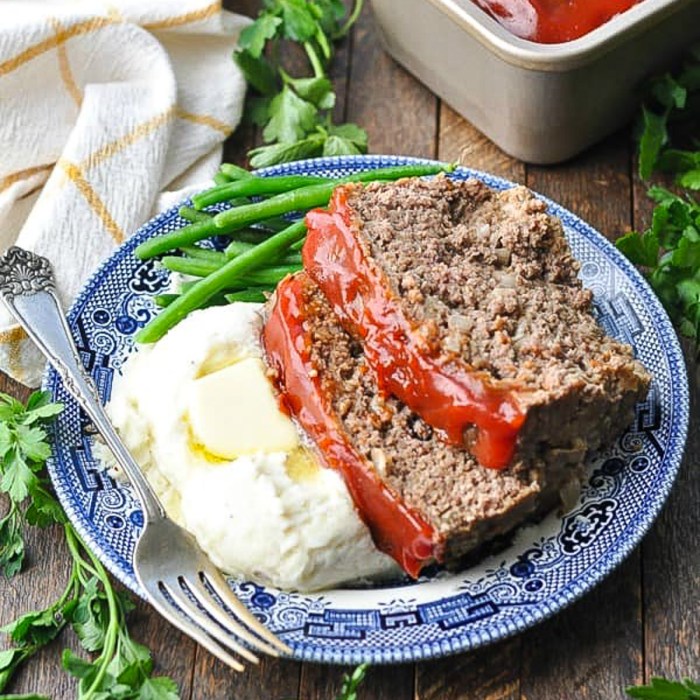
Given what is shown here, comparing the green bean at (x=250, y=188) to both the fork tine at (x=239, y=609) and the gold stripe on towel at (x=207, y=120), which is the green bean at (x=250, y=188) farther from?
the fork tine at (x=239, y=609)

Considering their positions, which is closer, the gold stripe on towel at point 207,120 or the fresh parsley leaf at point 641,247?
the fresh parsley leaf at point 641,247

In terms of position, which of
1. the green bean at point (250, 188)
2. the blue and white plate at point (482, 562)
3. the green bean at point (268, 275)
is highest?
the green bean at point (250, 188)

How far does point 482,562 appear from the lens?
375 centimetres

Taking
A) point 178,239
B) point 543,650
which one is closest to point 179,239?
point 178,239

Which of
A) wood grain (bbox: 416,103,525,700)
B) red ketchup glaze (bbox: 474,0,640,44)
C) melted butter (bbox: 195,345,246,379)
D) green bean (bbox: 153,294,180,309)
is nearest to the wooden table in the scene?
wood grain (bbox: 416,103,525,700)

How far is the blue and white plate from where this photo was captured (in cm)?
354

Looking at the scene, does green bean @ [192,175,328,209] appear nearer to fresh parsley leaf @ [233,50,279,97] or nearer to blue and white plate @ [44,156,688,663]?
blue and white plate @ [44,156,688,663]

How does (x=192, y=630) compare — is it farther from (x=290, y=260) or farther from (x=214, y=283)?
(x=290, y=260)

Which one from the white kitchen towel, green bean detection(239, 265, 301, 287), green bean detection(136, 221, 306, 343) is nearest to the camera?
green bean detection(136, 221, 306, 343)

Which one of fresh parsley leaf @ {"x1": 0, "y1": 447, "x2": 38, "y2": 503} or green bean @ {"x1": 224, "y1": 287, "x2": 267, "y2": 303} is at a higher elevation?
green bean @ {"x1": 224, "y1": 287, "x2": 267, "y2": 303}

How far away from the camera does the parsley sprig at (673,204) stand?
14.2ft

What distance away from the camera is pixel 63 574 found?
4055mm

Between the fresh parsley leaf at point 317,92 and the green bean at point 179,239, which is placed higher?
the green bean at point 179,239

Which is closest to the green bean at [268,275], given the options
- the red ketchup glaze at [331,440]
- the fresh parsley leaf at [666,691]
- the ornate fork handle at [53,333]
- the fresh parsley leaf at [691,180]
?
the red ketchup glaze at [331,440]
